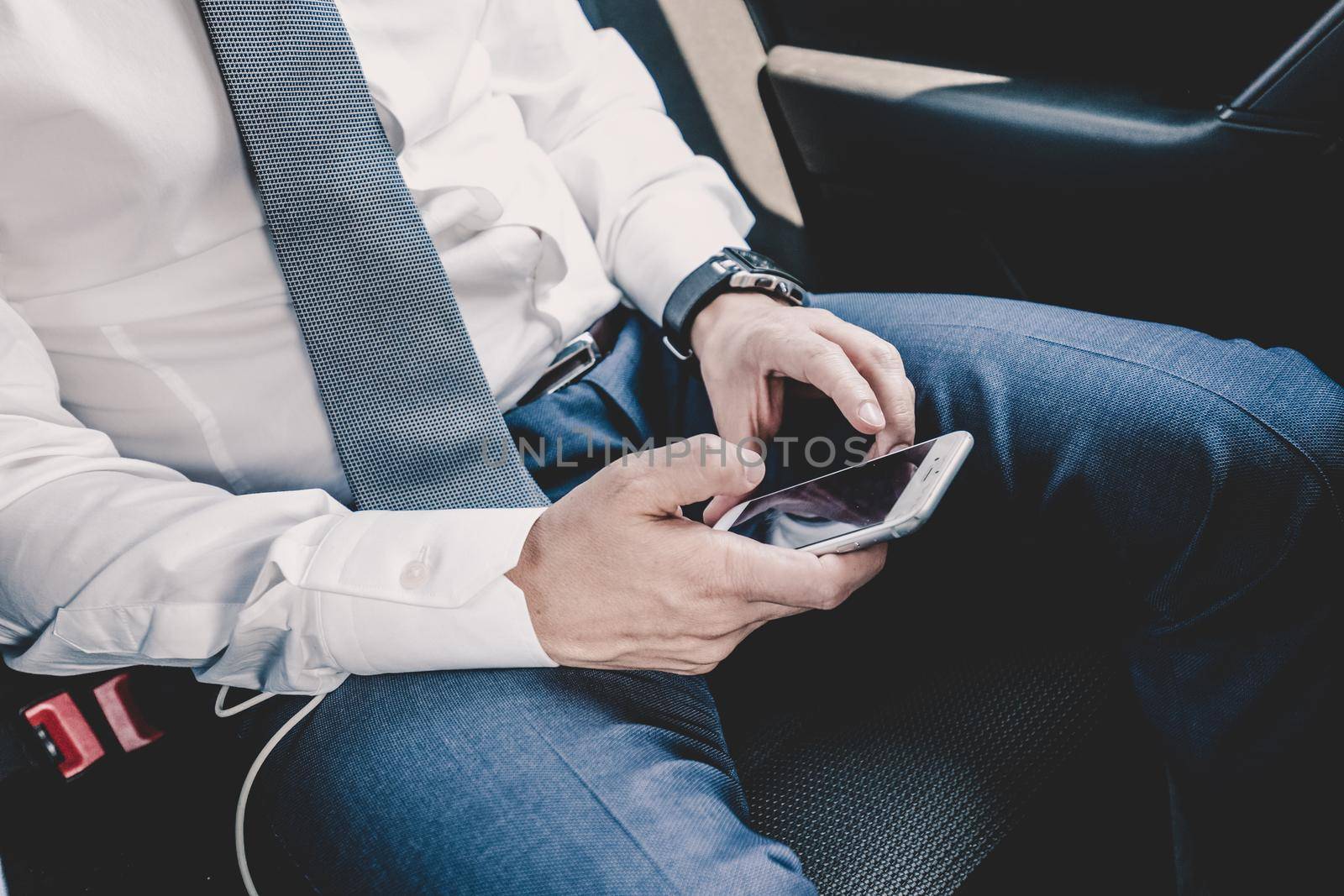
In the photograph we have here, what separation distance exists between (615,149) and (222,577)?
0.62 meters

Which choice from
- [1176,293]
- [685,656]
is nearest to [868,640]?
[685,656]

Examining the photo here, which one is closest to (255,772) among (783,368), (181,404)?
(181,404)

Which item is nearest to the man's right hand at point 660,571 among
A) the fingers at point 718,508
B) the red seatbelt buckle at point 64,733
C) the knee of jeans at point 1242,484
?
the fingers at point 718,508

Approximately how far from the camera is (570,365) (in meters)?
0.90

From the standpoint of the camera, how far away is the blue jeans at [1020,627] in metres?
0.55

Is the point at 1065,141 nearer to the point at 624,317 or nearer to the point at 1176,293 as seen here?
the point at 1176,293

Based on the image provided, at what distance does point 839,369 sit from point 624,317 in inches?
15.0

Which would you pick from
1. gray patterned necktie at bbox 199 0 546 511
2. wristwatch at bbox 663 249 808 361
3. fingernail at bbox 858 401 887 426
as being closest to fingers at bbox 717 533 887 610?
fingernail at bbox 858 401 887 426

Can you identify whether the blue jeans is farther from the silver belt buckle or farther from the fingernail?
the silver belt buckle

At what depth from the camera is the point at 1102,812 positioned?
2.39ft

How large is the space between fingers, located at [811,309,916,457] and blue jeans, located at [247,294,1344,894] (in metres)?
0.08

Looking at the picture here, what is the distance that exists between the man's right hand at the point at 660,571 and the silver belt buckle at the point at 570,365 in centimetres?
28

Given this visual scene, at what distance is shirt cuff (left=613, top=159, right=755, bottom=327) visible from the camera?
906 mm

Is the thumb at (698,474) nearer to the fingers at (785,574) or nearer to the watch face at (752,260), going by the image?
the fingers at (785,574)
